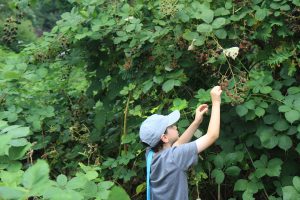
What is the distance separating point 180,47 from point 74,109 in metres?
1.11

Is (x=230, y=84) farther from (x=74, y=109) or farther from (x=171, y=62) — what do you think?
(x=74, y=109)

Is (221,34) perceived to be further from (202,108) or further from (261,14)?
(202,108)

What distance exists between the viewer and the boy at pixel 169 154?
7.30 feet

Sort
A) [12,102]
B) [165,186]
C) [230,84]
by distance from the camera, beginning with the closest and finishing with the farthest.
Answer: [165,186] < [230,84] < [12,102]

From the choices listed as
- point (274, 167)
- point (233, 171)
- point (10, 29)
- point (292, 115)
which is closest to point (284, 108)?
point (292, 115)

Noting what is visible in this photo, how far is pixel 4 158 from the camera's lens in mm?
2043

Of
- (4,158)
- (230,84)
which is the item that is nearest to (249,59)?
(230,84)

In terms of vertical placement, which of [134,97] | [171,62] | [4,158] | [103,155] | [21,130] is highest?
[21,130]

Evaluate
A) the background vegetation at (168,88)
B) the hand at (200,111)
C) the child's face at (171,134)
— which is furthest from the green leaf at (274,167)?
the child's face at (171,134)

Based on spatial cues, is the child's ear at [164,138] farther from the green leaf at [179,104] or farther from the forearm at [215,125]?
the green leaf at [179,104]

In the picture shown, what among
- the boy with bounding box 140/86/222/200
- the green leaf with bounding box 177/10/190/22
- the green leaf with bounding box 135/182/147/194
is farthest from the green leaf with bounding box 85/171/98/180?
the green leaf with bounding box 177/10/190/22

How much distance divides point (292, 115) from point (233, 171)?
19.1 inches

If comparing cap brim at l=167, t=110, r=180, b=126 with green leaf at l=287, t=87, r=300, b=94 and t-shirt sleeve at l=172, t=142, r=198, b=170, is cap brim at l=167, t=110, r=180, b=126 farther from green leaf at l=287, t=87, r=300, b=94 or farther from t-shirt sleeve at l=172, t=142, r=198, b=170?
green leaf at l=287, t=87, r=300, b=94

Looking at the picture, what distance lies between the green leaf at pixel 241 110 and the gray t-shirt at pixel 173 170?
46 centimetres
